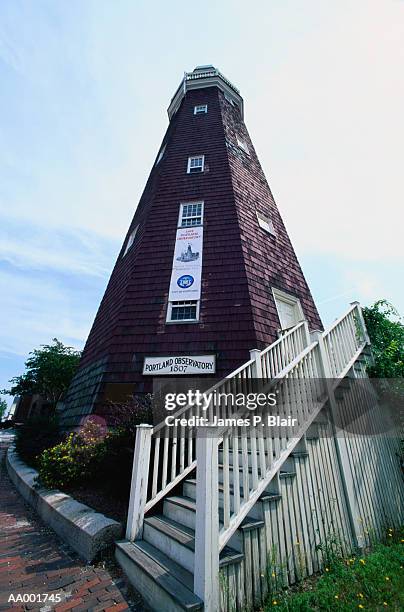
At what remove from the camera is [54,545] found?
3371 mm

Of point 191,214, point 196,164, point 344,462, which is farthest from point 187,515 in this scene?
point 196,164

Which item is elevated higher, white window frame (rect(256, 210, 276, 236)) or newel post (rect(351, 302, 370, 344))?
white window frame (rect(256, 210, 276, 236))

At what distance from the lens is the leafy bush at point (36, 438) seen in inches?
267

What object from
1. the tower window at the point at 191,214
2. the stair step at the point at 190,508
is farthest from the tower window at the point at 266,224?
the stair step at the point at 190,508

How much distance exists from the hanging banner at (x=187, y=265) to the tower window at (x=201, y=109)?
867 cm

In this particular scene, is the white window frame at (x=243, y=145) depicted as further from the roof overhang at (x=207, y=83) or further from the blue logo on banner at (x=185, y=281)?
the blue logo on banner at (x=185, y=281)

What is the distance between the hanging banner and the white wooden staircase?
162 inches

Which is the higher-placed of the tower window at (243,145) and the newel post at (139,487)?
the tower window at (243,145)

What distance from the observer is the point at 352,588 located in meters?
2.47

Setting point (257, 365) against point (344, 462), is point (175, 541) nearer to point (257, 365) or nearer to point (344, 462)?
point (344, 462)

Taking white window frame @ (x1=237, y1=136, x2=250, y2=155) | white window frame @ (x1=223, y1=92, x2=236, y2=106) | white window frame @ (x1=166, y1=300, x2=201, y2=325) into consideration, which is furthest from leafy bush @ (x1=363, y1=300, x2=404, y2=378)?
white window frame @ (x1=223, y1=92, x2=236, y2=106)

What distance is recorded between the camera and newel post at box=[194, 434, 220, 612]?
6.74 ft

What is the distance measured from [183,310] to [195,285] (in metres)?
0.83

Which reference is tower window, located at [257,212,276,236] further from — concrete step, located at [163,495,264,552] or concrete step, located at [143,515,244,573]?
concrete step, located at [143,515,244,573]
